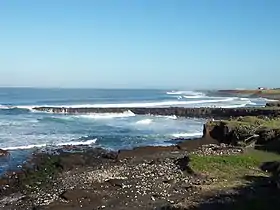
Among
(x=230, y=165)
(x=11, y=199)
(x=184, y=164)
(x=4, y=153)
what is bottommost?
(x=4, y=153)

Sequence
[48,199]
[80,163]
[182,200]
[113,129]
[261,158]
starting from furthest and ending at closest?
1. [113,129]
2. [80,163]
3. [261,158]
4. [48,199]
5. [182,200]

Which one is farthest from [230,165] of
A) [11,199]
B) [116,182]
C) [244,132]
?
[11,199]

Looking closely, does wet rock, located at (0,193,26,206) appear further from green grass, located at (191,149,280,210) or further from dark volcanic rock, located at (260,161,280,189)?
dark volcanic rock, located at (260,161,280,189)

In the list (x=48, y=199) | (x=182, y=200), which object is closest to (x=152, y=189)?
(x=182, y=200)

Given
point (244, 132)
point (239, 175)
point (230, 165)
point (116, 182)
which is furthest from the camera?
point (244, 132)

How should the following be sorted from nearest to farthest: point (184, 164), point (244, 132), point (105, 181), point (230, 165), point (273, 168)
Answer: point (105, 181), point (273, 168), point (230, 165), point (184, 164), point (244, 132)

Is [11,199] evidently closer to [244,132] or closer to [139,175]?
[139,175]

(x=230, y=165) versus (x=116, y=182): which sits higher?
(x=230, y=165)

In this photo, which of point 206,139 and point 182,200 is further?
point 206,139

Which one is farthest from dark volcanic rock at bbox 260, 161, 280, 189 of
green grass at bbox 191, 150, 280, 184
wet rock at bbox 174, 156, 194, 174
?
wet rock at bbox 174, 156, 194, 174

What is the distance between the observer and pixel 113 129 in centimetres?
4562

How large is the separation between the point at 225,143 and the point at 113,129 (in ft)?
59.1

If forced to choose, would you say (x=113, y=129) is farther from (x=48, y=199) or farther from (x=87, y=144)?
(x=48, y=199)

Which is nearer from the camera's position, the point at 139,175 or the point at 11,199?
the point at 11,199
